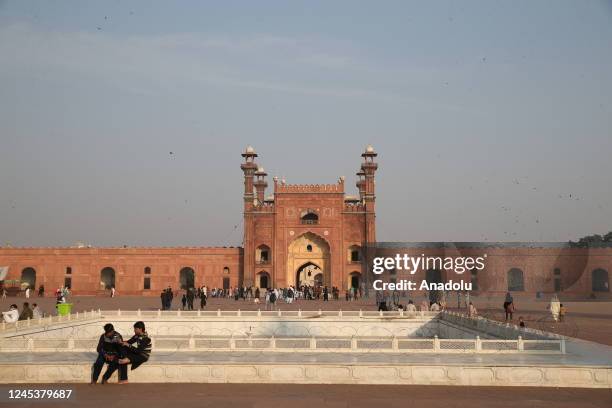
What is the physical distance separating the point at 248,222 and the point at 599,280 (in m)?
22.6

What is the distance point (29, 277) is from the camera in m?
45.6

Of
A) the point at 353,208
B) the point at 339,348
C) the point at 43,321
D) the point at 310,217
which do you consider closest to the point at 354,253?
the point at 353,208

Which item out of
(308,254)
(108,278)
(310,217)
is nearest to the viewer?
(308,254)

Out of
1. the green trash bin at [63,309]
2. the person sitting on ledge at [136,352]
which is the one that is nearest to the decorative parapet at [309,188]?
the green trash bin at [63,309]

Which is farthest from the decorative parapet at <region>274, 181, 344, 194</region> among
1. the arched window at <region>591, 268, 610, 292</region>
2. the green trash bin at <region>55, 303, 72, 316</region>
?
the green trash bin at <region>55, 303, 72, 316</region>

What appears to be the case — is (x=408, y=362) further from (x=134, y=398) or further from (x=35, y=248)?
(x=35, y=248)

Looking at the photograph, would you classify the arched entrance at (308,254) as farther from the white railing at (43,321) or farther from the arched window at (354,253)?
the white railing at (43,321)

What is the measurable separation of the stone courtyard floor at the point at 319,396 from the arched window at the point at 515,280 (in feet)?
116

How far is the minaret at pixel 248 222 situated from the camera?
41372 mm

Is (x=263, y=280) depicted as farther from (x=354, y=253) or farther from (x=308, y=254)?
(x=354, y=253)

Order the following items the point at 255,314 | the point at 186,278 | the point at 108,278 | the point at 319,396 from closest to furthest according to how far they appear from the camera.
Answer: the point at 319,396, the point at 255,314, the point at 186,278, the point at 108,278

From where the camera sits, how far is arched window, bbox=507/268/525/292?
43000 mm

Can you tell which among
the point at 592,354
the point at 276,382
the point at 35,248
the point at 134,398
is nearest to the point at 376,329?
the point at 592,354

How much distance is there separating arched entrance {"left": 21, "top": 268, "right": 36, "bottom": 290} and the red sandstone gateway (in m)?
1.49
